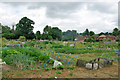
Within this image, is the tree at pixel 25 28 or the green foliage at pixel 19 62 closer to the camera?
the green foliage at pixel 19 62

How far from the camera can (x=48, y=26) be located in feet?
112

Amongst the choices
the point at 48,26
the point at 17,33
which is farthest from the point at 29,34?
the point at 48,26

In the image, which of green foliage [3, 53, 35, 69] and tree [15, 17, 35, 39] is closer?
green foliage [3, 53, 35, 69]

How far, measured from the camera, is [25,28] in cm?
2977

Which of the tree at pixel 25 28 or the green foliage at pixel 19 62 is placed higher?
the tree at pixel 25 28

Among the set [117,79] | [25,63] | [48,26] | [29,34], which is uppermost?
[48,26]

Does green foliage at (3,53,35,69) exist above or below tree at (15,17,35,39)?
below

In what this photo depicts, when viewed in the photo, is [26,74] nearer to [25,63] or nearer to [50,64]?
[25,63]

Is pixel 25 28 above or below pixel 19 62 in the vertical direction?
above

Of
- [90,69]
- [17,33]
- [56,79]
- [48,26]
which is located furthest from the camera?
[48,26]

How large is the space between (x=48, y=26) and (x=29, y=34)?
688 centimetres

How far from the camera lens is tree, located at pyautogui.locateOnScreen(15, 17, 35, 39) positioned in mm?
28608

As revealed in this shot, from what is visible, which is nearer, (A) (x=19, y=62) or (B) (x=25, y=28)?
(A) (x=19, y=62)

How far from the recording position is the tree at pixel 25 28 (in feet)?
93.9
